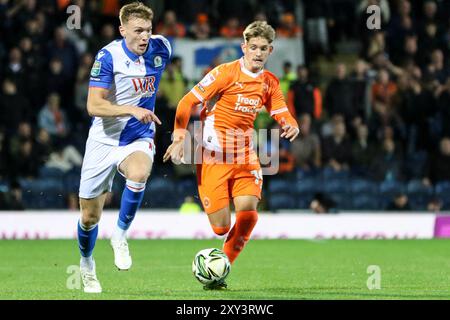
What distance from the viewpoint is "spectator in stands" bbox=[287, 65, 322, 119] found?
19000 millimetres

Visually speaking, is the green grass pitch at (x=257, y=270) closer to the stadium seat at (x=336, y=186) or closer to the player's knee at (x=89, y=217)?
the player's knee at (x=89, y=217)

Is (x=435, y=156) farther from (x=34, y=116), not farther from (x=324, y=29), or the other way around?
(x=34, y=116)

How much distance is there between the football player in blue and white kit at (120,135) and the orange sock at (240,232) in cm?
97

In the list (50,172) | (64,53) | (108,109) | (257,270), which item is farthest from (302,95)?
(108,109)

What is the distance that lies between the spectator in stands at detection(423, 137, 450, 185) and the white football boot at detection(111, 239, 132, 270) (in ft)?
33.3

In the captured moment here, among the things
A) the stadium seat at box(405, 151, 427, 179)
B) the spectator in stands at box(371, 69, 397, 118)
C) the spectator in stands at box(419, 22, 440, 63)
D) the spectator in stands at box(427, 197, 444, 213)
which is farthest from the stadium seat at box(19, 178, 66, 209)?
the spectator in stands at box(419, 22, 440, 63)

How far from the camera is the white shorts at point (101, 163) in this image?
955 centimetres

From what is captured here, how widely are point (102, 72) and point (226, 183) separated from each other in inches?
63.1

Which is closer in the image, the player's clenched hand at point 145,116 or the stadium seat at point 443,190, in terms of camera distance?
the player's clenched hand at point 145,116

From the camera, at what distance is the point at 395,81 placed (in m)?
20.2

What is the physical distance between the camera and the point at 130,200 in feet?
31.8

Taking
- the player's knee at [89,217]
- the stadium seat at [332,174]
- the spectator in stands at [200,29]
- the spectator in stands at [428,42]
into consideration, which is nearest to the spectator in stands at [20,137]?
the spectator in stands at [200,29]
